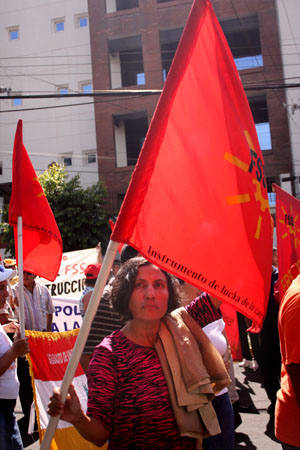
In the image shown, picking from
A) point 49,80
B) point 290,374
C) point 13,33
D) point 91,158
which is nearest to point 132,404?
point 290,374

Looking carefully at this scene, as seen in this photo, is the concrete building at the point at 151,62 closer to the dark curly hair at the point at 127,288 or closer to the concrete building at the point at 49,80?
the concrete building at the point at 49,80

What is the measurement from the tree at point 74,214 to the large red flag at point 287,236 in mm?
15363

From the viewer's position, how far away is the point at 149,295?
2322mm

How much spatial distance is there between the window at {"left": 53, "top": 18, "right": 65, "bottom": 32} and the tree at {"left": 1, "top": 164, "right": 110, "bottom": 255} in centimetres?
1115

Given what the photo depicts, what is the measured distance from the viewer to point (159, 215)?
1938mm

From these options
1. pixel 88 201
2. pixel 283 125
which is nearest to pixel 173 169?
pixel 88 201

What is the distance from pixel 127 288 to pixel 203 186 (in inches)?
27.2

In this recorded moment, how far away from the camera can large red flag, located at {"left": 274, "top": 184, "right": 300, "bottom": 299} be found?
402 centimetres

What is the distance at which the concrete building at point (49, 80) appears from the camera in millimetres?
25516

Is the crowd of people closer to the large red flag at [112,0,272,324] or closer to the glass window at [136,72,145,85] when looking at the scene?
the large red flag at [112,0,272,324]

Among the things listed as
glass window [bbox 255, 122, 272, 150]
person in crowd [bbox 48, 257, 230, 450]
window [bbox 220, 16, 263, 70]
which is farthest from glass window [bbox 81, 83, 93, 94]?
person in crowd [bbox 48, 257, 230, 450]

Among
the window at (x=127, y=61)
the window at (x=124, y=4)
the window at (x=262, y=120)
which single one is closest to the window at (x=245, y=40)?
the window at (x=262, y=120)

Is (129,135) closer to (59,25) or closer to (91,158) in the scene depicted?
(91,158)

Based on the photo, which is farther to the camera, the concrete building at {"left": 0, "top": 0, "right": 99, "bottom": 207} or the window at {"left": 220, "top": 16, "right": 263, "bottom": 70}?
the concrete building at {"left": 0, "top": 0, "right": 99, "bottom": 207}
